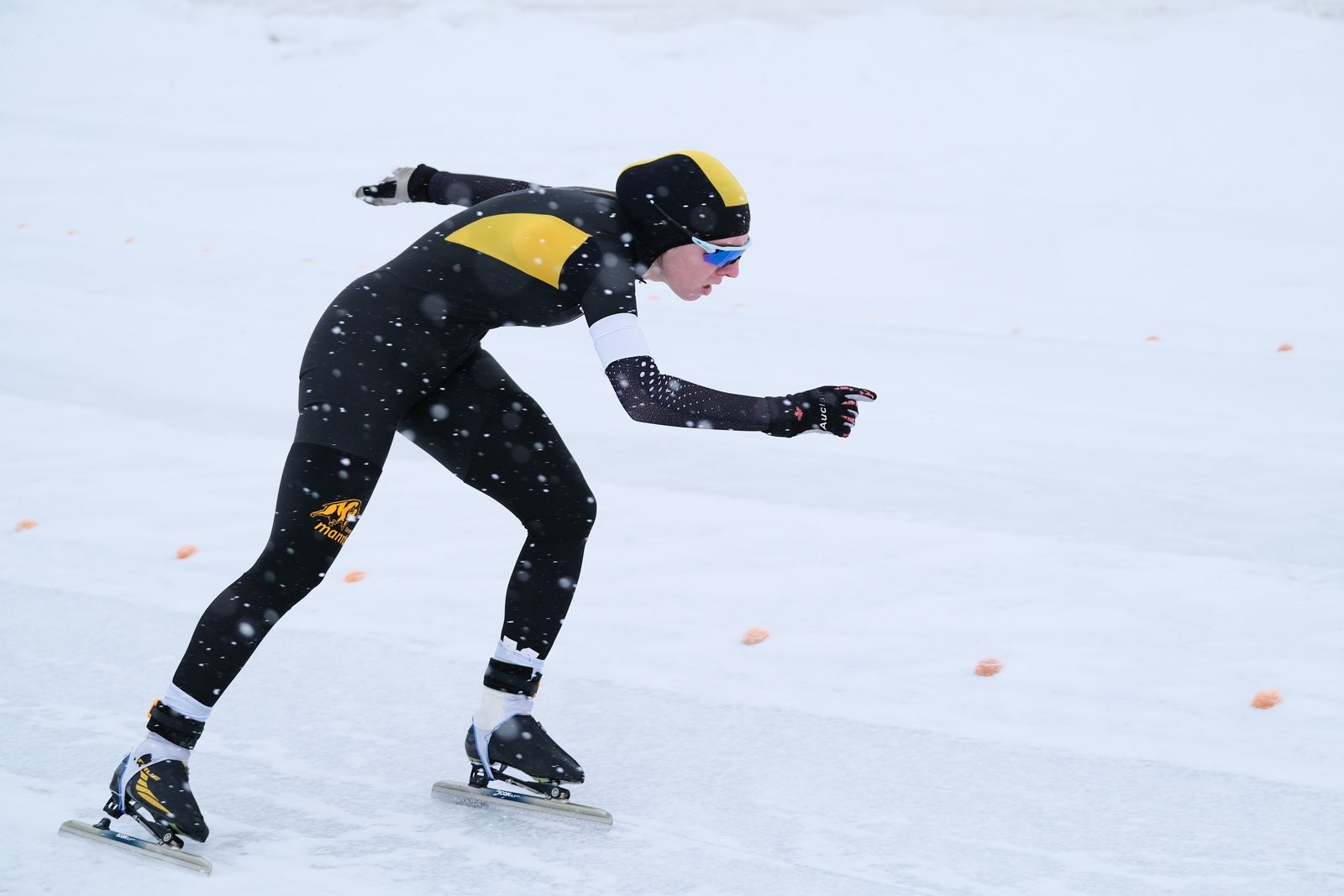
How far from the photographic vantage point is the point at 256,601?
9.77 feet

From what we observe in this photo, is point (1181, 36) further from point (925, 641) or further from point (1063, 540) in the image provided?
point (925, 641)

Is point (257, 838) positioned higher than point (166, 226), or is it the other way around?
point (166, 226)

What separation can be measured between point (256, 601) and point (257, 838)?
1.89 feet

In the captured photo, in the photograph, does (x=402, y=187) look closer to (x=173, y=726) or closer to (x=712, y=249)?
(x=712, y=249)

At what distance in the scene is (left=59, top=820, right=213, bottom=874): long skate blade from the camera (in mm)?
2918

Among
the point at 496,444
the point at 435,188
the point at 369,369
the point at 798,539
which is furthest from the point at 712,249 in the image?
the point at 798,539

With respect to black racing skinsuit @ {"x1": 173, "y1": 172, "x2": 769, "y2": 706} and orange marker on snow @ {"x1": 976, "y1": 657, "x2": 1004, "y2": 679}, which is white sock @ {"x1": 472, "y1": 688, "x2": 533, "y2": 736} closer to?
black racing skinsuit @ {"x1": 173, "y1": 172, "x2": 769, "y2": 706}

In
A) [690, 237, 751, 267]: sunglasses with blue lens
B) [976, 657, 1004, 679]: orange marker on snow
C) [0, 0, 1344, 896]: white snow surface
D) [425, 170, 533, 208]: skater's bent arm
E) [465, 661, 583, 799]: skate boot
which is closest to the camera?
[690, 237, 751, 267]: sunglasses with blue lens

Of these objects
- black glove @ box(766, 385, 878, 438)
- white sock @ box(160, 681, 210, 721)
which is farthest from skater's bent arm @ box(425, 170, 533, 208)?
white sock @ box(160, 681, 210, 721)

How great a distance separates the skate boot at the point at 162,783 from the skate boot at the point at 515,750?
2.18 ft

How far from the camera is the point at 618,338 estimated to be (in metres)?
2.85

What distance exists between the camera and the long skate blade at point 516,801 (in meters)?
3.21

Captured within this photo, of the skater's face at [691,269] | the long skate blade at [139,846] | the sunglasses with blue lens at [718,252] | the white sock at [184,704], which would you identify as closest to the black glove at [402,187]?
the skater's face at [691,269]

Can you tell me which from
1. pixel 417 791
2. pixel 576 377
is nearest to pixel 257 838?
pixel 417 791
